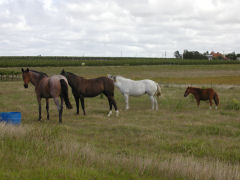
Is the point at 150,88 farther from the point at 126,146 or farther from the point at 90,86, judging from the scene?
the point at 126,146

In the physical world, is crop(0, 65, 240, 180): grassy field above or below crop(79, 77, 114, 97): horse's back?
below

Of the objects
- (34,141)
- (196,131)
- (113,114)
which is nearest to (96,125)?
(113,114)

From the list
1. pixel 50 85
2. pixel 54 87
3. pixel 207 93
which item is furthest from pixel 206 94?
pixel 50 85

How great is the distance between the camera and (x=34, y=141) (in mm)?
6930

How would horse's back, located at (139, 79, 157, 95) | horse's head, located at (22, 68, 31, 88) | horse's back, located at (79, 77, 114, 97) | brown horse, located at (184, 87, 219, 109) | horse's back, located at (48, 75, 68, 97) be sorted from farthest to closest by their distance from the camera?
horse's back, located at (139, 79, 157, 95)
brown horse, located at (184, 87, 219, 109)
horse's back, located at (79, 77, 114, 97)
horse's head, located at (22, 68, 31, 88)
horse's back, located at (48, 75, 68, 97)

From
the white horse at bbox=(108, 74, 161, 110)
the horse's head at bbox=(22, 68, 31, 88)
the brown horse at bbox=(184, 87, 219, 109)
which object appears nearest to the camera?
the horse's head at bbox=(22, 68, 31, 88)

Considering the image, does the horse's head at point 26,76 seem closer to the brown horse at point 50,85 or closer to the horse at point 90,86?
the brown horse at point 50,85

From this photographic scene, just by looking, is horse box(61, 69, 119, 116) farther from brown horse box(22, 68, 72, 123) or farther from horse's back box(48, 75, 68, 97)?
horse's back box(48, 75, 68, 97)

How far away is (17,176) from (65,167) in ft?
2.73

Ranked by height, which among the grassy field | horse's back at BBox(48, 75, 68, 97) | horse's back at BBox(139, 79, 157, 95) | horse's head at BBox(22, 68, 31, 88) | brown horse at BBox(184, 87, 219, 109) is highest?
horse's head at BBox(22, 68, 31, 88)

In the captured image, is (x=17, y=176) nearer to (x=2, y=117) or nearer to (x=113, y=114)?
(x=2, y=117)

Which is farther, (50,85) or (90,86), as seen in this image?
(90,86)

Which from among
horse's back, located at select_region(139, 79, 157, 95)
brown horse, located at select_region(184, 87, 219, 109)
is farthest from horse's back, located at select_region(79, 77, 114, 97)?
brown horse, located at select_region(184, 87, 219, 109)

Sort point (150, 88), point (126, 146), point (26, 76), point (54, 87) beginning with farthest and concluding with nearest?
point (150, 88) → point (26, 76) → point (54, 87) → point (126, 146)
